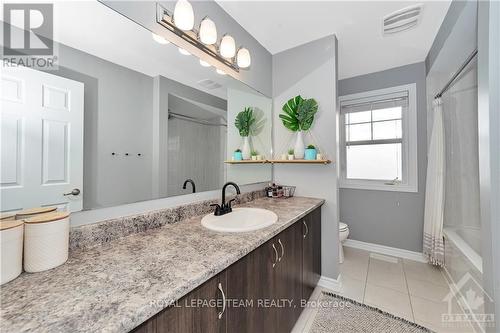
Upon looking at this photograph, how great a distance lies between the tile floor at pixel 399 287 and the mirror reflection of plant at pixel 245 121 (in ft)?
5.82

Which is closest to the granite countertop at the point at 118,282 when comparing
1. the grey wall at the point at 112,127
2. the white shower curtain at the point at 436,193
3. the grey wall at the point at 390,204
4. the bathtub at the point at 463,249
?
the grey wall at the point at 112,127

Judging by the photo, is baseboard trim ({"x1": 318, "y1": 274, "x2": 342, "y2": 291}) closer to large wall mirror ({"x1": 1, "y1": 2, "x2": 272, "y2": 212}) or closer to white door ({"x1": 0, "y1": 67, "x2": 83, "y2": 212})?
large wall mirror ({"x1": 1, "y1": 2, "x2": 272, "y2": 212})

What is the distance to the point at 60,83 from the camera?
796 mm

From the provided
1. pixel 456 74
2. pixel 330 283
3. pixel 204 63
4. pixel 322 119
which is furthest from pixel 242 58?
pixel 330 283

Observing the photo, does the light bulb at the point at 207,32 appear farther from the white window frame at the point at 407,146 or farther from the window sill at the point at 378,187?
the window sill at the point at 378,187

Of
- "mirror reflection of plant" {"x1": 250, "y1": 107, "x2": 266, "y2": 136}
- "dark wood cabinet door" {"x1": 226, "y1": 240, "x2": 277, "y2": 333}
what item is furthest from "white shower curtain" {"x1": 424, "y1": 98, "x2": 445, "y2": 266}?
"dark wood cabinet door" {"x1": 226, "y1": 240, "x2": 277, "y2": 333}

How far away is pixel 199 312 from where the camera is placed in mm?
664

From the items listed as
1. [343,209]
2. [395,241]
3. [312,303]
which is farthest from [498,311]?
[343,209]

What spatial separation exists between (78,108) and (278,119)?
1721 millimetres

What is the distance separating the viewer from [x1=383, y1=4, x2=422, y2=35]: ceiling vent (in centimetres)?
156

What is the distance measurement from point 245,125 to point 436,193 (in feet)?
7.12

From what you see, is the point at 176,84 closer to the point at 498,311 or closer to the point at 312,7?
the point at 312,7

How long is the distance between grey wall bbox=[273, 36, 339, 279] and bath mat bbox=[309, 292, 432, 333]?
288 mm

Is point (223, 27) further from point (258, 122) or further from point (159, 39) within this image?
point (258, 122)
